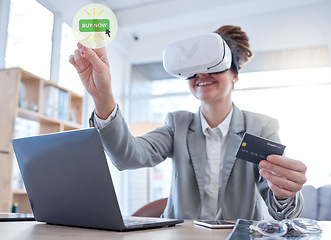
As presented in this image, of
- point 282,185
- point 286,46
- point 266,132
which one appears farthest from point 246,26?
→ point 282,185

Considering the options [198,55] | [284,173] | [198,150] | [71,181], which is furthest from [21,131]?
[284,173]

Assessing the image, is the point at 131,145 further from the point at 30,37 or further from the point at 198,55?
the point at 30,37

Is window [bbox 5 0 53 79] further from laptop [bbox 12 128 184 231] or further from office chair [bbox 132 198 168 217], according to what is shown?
laptop [bbox 12 128 184 231]

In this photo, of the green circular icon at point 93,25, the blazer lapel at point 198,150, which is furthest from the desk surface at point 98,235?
the blazer lapel at point 198,150

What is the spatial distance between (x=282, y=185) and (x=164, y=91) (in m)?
4.39

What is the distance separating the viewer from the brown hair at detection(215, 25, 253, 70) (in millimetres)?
1391

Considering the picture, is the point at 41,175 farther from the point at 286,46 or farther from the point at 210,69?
the point at 286,46

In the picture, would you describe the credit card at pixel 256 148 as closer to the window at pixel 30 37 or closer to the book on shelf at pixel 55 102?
the book on shelf at pixel 55 102

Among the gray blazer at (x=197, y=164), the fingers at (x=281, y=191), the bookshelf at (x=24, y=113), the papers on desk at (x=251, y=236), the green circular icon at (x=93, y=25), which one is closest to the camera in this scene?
the papers on desk at (x=251, y=236)

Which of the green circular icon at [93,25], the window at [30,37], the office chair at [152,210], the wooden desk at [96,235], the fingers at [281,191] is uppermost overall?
the window at [30,37]

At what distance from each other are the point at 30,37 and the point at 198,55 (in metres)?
3.01

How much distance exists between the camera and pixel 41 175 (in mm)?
763

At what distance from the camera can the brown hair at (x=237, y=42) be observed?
54.7 inches

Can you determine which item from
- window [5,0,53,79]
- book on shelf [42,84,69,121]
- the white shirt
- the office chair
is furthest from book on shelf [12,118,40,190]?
the white shirt
